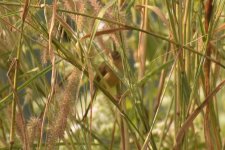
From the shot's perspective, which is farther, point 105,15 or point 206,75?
point 206,75

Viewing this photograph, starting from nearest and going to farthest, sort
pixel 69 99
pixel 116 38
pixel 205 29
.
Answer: pixel 69 99 → pixel 116 38 → pixel 205 29

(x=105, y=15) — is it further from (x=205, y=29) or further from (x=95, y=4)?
(x=205, y=29)

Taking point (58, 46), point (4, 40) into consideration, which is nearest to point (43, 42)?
point (58, 46)

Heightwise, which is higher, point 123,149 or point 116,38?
point 116,38

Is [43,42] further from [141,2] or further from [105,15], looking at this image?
[141,2]

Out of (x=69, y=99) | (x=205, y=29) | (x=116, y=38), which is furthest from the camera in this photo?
(x=205, y=29)

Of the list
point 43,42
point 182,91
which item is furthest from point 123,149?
point 43,42

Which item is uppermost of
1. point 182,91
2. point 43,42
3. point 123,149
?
point 43,42

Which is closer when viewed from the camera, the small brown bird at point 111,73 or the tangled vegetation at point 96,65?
the tangled vegetation at point 96,65

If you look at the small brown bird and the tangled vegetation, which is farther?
the small brown bird
